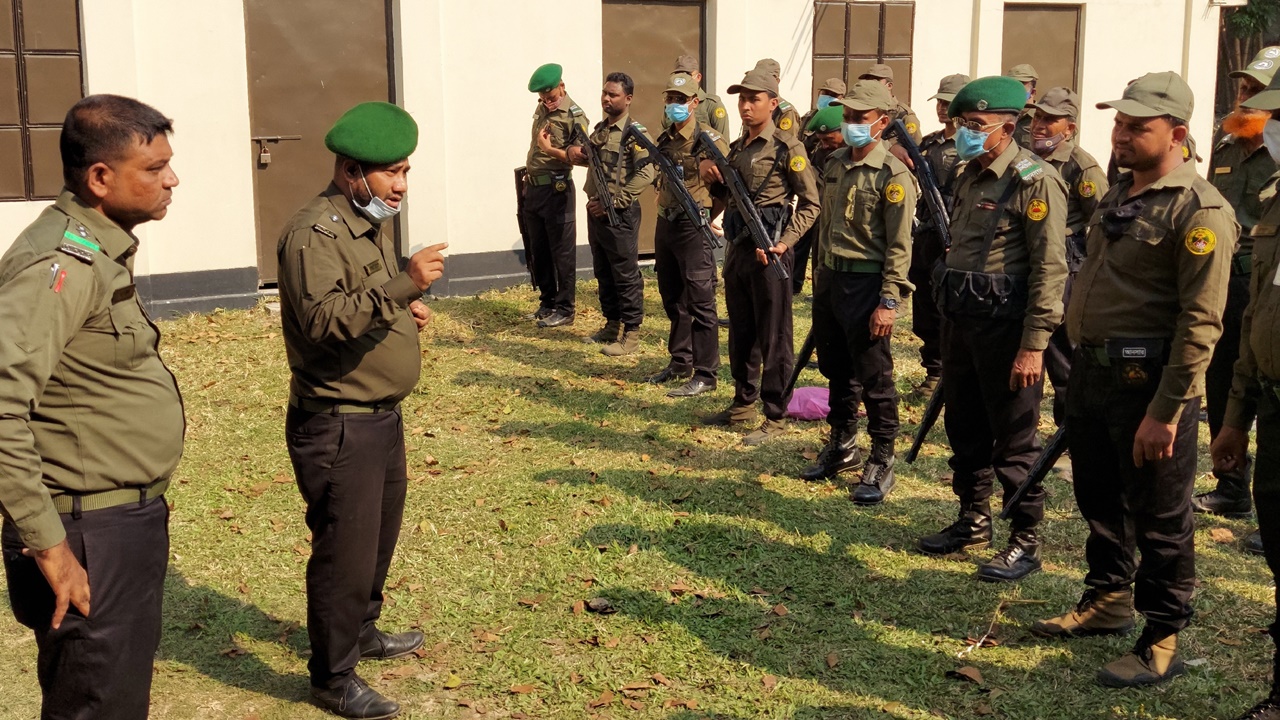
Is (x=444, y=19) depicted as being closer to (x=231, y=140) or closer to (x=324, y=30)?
(x=324, y=30)

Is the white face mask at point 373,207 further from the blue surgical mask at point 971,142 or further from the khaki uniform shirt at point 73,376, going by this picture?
the blue surgical mask at point 971,142

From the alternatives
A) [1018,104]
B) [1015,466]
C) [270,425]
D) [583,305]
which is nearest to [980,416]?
[1015,466]

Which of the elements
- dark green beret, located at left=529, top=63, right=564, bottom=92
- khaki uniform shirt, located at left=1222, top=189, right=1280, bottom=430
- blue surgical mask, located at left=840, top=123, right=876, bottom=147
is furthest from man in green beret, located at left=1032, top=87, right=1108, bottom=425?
dark green beret, located at left=529, top=63, right=564, bottom=92

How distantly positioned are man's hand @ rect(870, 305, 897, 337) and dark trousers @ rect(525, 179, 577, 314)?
461cm

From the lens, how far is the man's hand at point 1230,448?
4551mm

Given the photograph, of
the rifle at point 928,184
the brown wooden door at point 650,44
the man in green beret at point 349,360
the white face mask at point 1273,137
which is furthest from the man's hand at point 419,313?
the brown wooden door at point 650,44

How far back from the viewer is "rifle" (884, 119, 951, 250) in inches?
335

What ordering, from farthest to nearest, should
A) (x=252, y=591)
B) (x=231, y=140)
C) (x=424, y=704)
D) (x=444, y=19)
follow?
(x=444, y=19) < (x=231, y=140) < (x=252, y=591) < (x=424, y=704)

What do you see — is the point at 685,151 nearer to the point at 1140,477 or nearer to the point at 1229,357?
the point at 1229,357

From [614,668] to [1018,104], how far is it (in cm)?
325

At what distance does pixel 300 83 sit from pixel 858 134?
6.95 meters

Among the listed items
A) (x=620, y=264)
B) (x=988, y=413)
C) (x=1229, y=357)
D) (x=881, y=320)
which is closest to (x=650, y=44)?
(x=620, y=264)

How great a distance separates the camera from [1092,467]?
5059 mm

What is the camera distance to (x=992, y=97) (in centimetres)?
570
